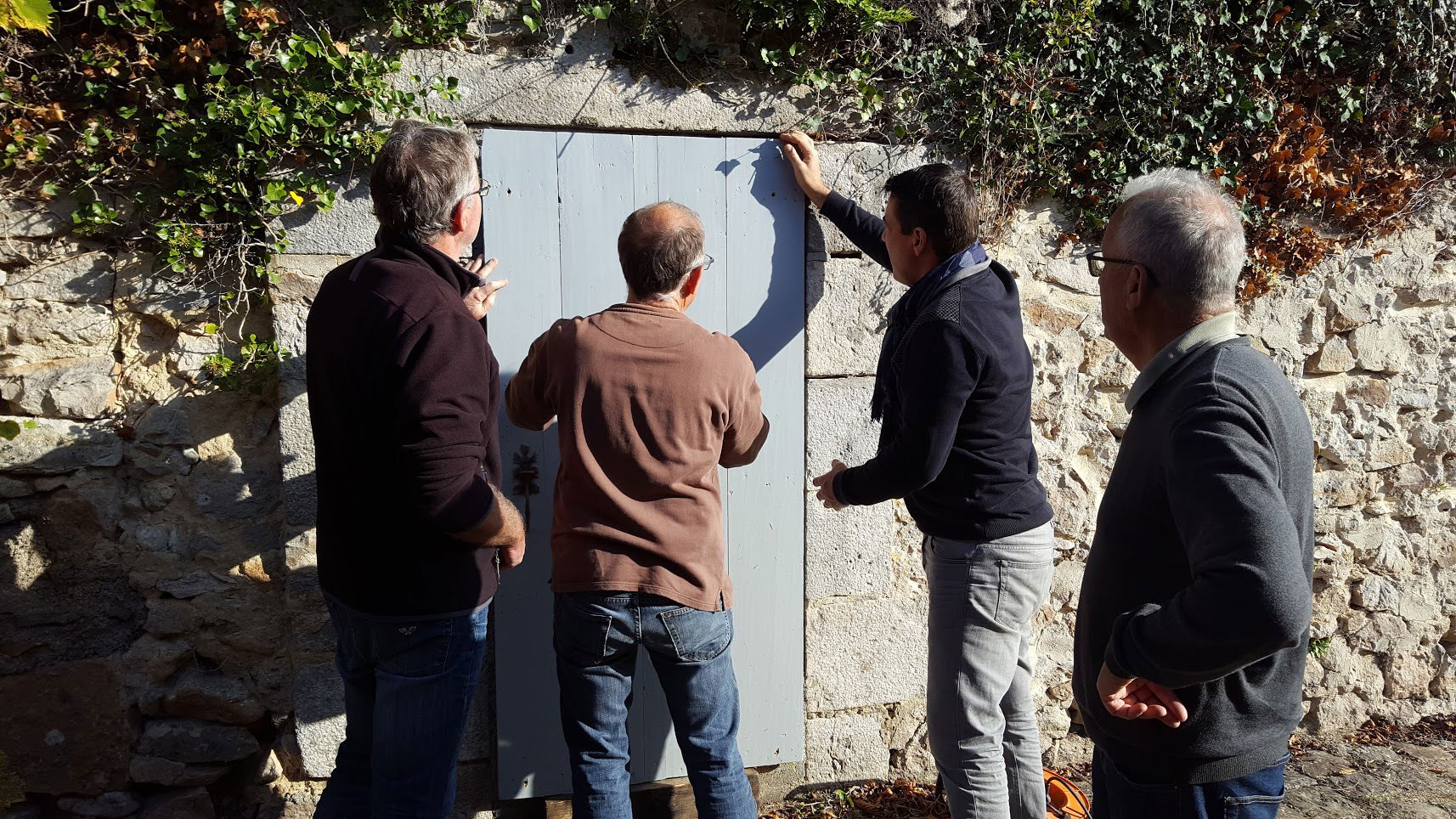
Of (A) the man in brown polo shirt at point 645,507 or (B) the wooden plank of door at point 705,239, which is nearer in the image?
(A) the man in brown polo shirt at point 645,507

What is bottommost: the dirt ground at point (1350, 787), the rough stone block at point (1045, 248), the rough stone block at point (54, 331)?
the dirt ground at point (1350, 787)

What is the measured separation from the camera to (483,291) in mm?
2488

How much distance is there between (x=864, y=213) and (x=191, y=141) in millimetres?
1891

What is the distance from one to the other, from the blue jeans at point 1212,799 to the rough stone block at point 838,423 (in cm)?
156

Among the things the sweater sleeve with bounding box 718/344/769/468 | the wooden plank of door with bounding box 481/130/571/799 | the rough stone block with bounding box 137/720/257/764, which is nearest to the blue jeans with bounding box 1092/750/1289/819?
the sweater sleeve with bounding box 718/344/769/468

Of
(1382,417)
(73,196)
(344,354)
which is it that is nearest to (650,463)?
(344,354)

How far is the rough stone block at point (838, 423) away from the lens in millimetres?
3199

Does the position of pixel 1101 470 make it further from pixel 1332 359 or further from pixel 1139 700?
pixel 1139 700

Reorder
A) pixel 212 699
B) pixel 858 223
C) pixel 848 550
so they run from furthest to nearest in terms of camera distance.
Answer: pixel 848 550 → pixel 858 223 → pixel 212 699

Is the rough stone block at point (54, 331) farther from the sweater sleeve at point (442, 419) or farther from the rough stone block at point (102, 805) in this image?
the rough stone block at point (102, 805)

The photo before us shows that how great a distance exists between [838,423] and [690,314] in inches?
24.7

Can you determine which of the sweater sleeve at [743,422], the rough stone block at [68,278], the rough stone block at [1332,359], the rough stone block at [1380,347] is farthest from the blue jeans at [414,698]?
the rough stone block at [1380,347]

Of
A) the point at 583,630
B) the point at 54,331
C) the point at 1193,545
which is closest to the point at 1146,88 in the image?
the point at 1193,545

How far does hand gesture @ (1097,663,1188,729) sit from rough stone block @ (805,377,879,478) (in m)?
1.54
